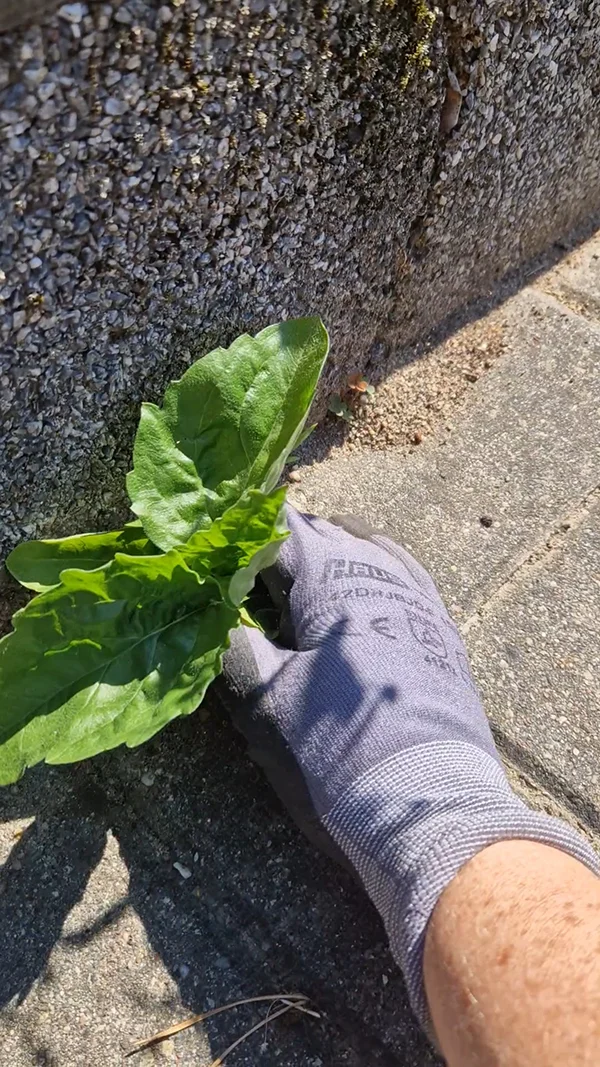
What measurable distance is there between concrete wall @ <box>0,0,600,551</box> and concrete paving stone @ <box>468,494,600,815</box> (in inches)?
23.7

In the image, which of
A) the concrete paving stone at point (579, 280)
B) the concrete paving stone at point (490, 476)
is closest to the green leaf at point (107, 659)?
the concrete paving stone at point (490, 476)

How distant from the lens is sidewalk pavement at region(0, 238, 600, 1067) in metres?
1.24

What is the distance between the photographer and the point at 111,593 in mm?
1187

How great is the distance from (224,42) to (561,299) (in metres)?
1.29

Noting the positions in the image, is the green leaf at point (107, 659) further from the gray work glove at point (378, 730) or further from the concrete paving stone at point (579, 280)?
the concrete paving stone at point (579, 280)

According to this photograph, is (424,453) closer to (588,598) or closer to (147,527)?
(588,598)

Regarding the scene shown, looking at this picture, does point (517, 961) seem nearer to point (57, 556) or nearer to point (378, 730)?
point (378, 730)

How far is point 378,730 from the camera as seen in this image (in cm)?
126

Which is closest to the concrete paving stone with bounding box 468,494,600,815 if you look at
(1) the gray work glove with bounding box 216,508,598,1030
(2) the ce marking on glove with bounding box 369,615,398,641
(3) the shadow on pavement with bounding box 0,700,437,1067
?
(1) the gray work glove with bounding box 216,508,598,1030

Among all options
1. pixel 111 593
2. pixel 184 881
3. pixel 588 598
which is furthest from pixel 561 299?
pixel 184 881

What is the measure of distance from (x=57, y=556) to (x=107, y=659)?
0.63 feet

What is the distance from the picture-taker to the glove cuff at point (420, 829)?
112cm

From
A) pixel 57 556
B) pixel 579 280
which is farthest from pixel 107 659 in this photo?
pixel 579 280

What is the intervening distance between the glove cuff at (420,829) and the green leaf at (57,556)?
52 centimetres
